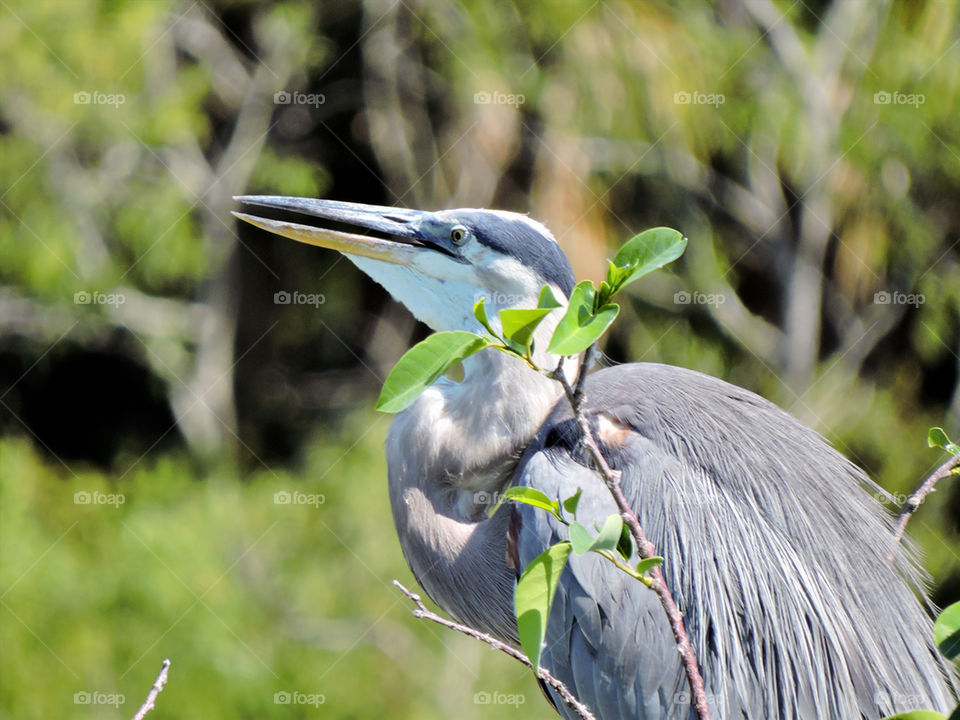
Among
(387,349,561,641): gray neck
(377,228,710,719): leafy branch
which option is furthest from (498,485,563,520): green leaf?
(387,349,561,641): gray neck

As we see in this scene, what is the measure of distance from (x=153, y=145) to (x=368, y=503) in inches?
87.8

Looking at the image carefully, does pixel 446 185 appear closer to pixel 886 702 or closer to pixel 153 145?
Result: pixel 153 145

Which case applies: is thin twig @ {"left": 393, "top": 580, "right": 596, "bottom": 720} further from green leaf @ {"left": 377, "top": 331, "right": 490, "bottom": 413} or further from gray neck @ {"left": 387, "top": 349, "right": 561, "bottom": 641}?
gray neck @ {"left": 387, "top": 349, "right": 561, "bottom": 641}

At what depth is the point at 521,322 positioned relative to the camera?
3.46 ft

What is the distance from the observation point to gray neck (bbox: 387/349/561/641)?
2.22 meters

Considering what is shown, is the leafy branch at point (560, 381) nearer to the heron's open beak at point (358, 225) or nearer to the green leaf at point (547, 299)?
the green leaf at point (547, 299)

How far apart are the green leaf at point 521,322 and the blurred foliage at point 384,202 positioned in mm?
3920

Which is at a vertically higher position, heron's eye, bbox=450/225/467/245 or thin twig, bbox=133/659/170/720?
heron's eye, bbox=450/225/467/245

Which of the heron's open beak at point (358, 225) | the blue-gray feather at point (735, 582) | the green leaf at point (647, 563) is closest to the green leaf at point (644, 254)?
the green leaf at point (647, 563)

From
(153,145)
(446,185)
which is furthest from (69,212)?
(446,185)

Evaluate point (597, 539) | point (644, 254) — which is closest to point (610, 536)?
point (597, 539)

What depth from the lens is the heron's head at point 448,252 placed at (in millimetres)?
2230

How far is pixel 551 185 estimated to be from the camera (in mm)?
5410

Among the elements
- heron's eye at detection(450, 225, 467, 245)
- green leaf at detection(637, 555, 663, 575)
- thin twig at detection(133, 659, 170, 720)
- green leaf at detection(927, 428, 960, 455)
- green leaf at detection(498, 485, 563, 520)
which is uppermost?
green leaf at detection(927, 428, 960, 455)
